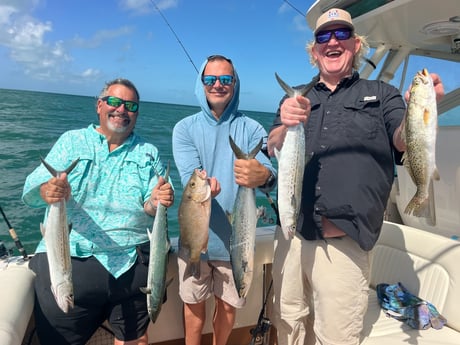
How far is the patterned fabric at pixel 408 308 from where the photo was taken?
283cm

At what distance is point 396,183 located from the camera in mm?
4504

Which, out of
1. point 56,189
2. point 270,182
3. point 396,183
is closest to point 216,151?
point 270,182

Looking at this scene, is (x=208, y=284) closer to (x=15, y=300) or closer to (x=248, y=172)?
(x=248, y=172)

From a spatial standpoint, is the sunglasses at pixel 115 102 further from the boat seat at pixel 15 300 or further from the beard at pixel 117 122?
the boat seat at pixel 15 300

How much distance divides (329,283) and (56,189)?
1.70 m

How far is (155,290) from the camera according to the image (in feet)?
7.64

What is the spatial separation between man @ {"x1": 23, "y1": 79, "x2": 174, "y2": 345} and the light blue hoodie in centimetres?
30

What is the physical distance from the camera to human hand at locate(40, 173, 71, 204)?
2102mm

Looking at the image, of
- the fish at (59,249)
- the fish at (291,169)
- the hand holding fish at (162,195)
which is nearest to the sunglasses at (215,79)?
the fish at (291,169)

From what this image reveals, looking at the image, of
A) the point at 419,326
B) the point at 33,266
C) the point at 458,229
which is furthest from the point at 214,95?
the point at 458,229

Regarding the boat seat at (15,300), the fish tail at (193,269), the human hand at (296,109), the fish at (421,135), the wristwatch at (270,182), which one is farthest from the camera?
the fish tail at (193,269)

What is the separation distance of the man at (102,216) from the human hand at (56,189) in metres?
0.22

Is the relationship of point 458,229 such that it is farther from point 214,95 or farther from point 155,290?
point 155,290

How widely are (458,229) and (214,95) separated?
9.26ft
